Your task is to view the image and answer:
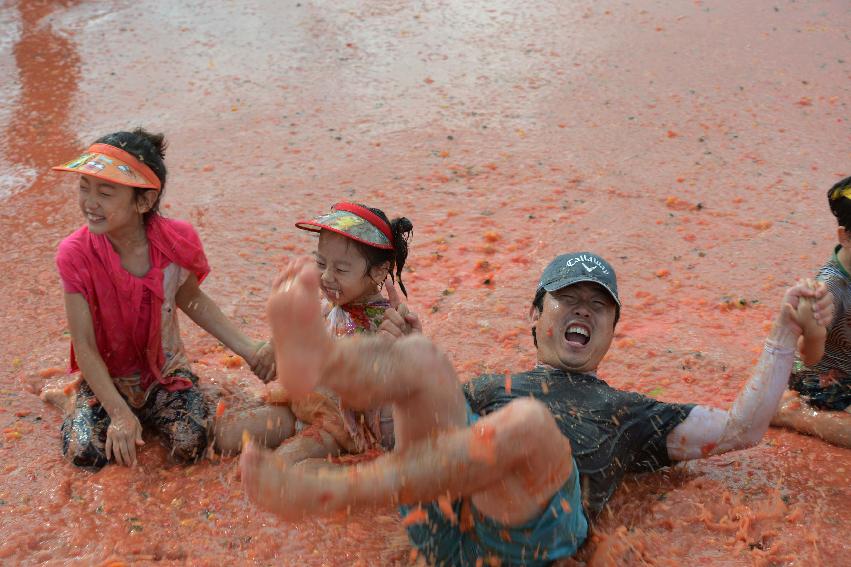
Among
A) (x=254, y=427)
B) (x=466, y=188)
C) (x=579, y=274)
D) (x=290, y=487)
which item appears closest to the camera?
(x=290, y=487)

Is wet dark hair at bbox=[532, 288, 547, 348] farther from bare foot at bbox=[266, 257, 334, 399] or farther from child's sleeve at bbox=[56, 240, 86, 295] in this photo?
child's sleeve at bbox=[56, 240, 86, 295]

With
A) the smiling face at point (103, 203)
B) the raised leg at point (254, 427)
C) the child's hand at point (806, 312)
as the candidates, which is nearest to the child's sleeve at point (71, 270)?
the smiling face at point (103, 203)

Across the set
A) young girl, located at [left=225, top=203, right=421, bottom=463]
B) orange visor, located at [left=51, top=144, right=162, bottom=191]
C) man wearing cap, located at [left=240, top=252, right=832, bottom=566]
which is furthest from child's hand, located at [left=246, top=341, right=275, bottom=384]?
man wearing cap, located at [left=240, top=252, right=832, bottom=566]

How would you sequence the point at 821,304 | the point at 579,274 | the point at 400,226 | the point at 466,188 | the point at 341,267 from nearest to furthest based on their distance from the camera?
1. the point at 821,304
2. the point at 579,274
3. the point at 341,267
4. the point at 400,226
5. the point at 466,188

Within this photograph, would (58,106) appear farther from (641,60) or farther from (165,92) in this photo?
(641,60)

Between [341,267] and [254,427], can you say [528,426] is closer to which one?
[341,267]

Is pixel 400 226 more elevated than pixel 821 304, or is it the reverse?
pixel 400 226

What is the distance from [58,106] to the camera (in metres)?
7.50

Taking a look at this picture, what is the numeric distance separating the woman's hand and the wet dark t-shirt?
4.45ft

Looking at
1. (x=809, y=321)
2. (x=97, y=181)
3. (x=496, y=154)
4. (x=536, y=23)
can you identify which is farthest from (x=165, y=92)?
(x=809, y=321)

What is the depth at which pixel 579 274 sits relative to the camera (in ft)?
10.9

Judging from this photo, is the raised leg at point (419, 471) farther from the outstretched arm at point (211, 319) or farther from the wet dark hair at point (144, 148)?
the wet dark hair at point (144, 148)

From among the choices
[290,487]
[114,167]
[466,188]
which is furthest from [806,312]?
[466,188]

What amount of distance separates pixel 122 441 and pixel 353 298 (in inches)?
42.3
